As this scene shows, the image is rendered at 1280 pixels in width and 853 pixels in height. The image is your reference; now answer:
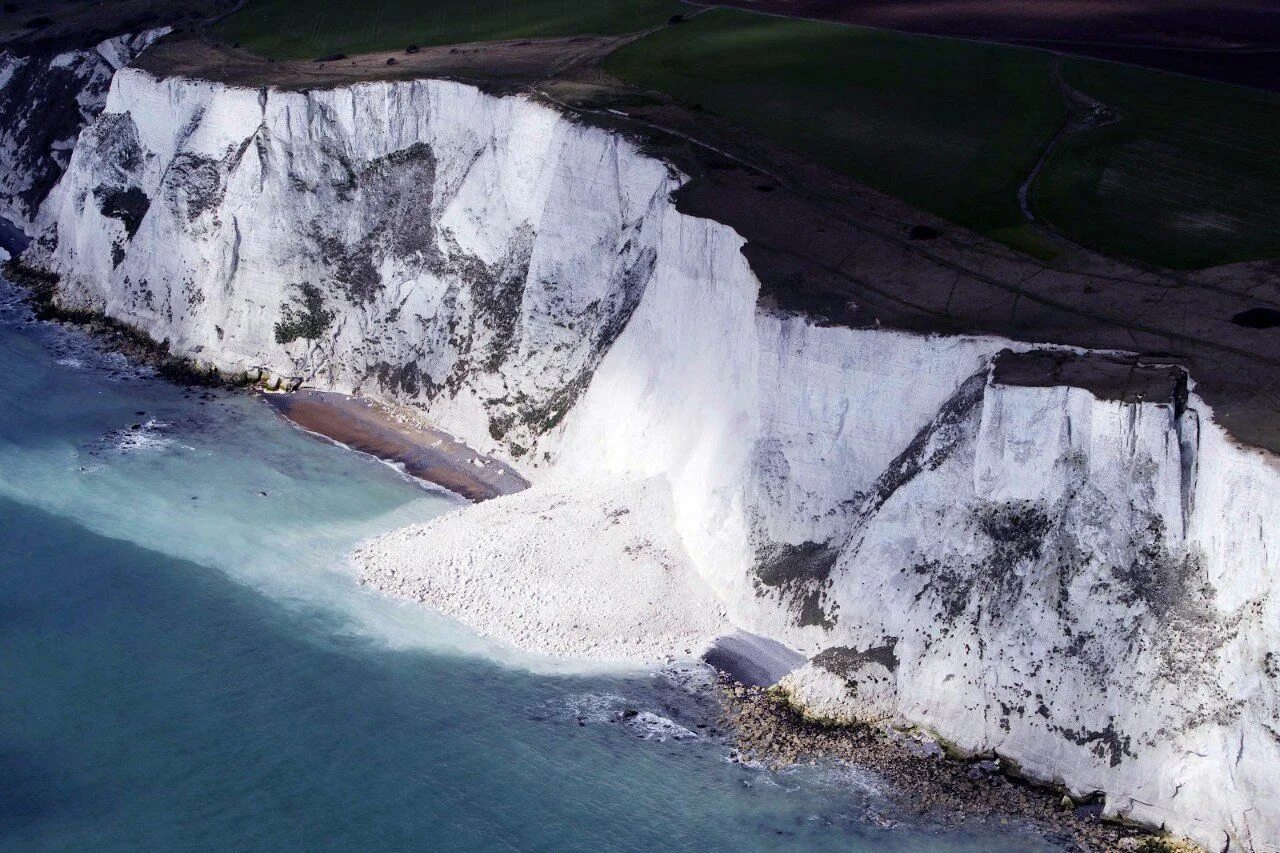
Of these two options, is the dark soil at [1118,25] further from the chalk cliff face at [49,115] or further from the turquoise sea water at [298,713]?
the turquoise sea water at [298,713]

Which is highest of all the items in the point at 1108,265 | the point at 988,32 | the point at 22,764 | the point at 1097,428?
the point at 988,32

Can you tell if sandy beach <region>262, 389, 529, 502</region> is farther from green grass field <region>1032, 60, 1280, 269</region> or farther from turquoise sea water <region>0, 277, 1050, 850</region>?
green grass field <region>1032, 60, 1280, 269</region>

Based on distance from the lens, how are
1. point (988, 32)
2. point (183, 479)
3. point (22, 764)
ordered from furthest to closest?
point (988, 32), point (183, 479), point (22, 764)

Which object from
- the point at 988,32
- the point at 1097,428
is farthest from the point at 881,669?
the point at 988,32

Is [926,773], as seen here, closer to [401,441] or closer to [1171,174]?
[401,441]

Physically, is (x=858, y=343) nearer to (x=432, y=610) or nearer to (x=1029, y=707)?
(x=1029, y=707)

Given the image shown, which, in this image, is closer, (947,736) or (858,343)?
(947,736)

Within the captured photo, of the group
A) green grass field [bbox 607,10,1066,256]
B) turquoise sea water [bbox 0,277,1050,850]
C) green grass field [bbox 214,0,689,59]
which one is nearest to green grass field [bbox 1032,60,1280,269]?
green grass field [bbox 607,10,1066,256]

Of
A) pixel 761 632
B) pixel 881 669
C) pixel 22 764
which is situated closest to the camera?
pixel 22 764
